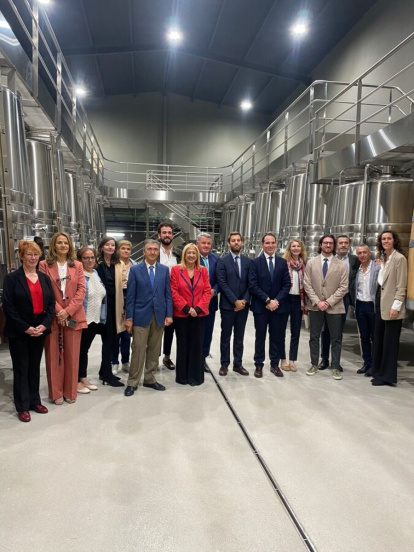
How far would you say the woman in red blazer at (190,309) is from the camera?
4.18 metres

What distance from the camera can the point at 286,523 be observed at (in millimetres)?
2127

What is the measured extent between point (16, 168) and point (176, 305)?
211 centimetres

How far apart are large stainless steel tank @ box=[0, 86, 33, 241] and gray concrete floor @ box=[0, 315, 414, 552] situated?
171 cm

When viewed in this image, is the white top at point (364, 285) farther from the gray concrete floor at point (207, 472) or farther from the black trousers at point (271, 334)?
the gray concrete floor at point (207, 472)

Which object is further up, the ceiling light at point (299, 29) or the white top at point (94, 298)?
the ceiling light at point (299, 29)

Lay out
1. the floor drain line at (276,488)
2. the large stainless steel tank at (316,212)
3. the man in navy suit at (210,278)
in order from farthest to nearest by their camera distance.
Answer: the large stainless steel tank at (316,212)
the man in navy suit at (210,278)
the floor drain line at (276,488)

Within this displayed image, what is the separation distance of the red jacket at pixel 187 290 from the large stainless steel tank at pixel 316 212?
3.53m

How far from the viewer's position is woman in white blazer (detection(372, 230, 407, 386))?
4.11 m

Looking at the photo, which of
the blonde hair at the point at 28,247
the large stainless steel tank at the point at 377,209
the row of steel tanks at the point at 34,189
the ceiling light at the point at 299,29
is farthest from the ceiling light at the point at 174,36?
the blonde hair at the point at 28,247

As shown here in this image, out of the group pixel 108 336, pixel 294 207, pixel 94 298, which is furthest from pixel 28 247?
pixel 294 207

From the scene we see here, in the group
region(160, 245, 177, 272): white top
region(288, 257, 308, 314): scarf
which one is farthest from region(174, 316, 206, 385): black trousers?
region(288, 257, 308, 314): scarf

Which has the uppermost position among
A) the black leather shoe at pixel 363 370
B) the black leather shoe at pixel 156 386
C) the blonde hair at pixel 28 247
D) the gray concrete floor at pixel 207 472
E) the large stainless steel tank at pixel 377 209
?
→ the large stainless steel tank at pixel 377 209

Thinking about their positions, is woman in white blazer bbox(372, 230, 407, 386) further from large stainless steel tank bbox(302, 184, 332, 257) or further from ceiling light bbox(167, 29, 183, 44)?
ceiling light bbox(167, 29, 183, 44)

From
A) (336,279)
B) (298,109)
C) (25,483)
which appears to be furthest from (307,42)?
(25,483)
